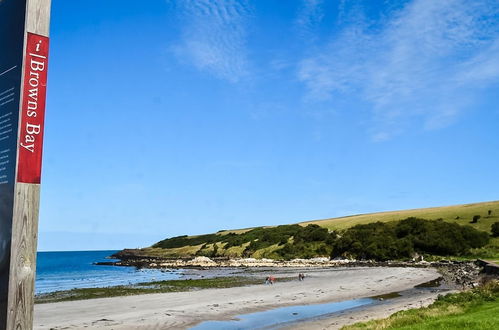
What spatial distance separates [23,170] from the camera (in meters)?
6.33

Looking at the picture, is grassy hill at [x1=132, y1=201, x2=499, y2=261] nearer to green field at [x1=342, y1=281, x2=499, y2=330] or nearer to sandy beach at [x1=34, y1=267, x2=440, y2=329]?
sandy beach at [x1=34, y1=267, x2=440, y2=329]

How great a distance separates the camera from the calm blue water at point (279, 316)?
27453 mm

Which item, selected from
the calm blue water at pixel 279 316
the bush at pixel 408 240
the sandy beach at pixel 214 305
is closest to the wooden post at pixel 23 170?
the sandy beach at pixel 214 305

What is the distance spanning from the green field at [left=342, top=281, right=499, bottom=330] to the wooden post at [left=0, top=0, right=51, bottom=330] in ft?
47.0

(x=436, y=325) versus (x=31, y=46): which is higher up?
(x=31, y=46)

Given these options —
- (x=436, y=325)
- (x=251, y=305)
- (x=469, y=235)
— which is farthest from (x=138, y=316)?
(x=469, y=235)

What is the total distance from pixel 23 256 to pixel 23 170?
118cm

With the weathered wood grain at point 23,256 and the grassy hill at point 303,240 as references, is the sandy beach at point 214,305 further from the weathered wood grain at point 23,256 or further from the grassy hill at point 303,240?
the grassy hill at point 303,240

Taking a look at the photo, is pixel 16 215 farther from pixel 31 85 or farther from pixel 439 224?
pixel 439 224

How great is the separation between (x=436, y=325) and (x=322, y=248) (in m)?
95.1

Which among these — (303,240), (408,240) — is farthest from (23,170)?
(303,240)

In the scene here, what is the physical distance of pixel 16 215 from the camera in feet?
20.9

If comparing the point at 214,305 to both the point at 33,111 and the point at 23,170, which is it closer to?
the point at 23,170

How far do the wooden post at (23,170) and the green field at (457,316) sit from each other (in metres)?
14.3
